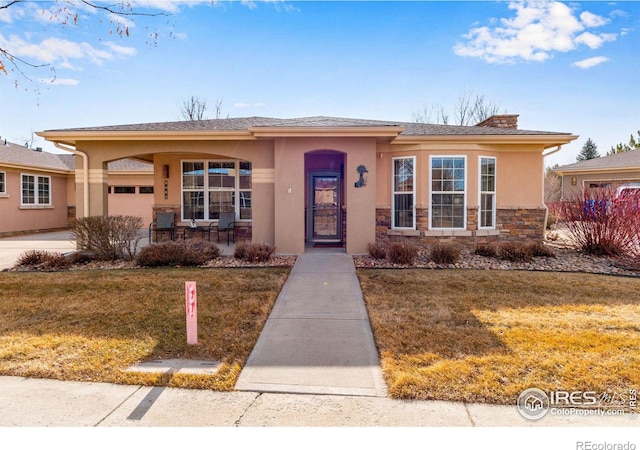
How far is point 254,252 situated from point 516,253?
6091mm

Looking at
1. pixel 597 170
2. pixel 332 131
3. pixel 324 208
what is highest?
pixel 597 170

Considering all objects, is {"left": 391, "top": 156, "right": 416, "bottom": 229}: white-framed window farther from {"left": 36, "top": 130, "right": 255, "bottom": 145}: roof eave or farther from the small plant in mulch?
{"left": 36, "top": 130, "right": 255, "bottom": 145}: roof eave

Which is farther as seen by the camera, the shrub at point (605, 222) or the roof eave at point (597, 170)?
the roof eave at point (597, 170)

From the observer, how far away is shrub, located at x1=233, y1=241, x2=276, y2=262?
342 inches

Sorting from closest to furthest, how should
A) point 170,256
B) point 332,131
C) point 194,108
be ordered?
1. point 170,256
2. point 332,131
3. point 194,108

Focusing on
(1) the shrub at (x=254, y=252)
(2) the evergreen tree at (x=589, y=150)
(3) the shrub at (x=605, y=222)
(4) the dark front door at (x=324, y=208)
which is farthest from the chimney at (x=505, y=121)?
(2) the evergreen tree at (x=589, y=150)

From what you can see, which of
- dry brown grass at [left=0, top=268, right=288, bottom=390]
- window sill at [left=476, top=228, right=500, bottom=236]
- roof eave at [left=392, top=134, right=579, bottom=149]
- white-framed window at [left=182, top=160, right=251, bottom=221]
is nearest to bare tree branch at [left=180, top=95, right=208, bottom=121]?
white-framed window at [left=182, top=160, right=251, bottom=221]

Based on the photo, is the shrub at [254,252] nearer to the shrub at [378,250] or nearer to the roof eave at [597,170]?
the shrub at [378,250]

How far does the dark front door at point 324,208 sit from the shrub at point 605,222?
639 centimetres

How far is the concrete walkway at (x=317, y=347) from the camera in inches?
130

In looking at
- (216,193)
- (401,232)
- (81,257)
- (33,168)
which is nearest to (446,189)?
(401,232)

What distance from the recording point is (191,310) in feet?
13.1

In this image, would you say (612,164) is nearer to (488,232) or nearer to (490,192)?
(490,192)
